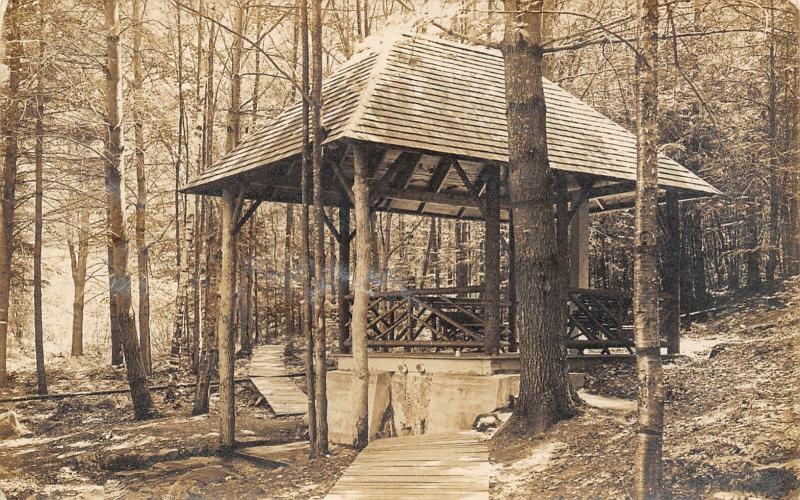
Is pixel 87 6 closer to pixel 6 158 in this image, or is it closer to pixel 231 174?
pixel 6 158

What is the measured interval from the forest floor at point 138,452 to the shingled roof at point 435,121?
13.8 feet

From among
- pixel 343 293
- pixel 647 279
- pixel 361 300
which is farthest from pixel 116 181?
pixel 647 279

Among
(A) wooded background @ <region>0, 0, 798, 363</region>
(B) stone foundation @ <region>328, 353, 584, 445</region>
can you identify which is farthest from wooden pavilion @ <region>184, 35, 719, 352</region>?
(A) wooded background @ <region>0, 0, 798, 363</region>

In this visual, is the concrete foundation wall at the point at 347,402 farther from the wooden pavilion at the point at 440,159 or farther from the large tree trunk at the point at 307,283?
the large tree trunk at the point at 307,283

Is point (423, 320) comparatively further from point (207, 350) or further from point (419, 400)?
point (207, 350)

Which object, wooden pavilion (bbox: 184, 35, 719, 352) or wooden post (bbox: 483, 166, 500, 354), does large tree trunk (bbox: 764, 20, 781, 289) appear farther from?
wooden post (bbox: 483, 166, 500, 354)

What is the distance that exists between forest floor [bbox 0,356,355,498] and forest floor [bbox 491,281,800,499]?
8.29ft

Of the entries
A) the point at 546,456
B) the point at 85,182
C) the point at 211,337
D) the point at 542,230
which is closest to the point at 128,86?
the point at 85,182

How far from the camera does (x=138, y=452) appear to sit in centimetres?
1107

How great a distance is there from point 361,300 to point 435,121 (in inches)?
107

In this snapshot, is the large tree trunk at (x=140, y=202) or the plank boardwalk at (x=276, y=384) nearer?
the plank boardwalk at (x=276, y=384)

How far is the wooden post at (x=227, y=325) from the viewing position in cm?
1191

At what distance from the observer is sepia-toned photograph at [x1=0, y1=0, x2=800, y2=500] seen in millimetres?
6434

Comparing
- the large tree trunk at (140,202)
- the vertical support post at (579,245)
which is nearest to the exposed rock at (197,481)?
the vertical support post at (579,245)
